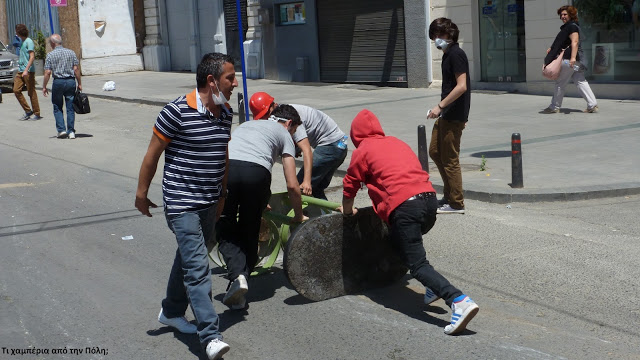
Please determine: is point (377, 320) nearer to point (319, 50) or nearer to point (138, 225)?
point (138, 225)

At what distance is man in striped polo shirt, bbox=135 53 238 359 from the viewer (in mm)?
4812

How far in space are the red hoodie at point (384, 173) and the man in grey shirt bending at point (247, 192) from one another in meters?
0.45

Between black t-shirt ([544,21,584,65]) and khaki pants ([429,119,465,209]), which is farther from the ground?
black t-shirt ([544,21,584,65])

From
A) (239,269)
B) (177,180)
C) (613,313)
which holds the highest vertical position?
(177,180)

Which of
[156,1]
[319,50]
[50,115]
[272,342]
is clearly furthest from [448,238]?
[156,1]

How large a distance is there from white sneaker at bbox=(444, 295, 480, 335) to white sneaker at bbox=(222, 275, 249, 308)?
Result: 4.37 ft

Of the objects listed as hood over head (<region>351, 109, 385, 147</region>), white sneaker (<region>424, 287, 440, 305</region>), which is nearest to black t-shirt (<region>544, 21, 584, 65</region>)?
hood over head (<region>351, 109, 385, 147</region>)

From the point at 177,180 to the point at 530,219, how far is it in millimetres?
4307

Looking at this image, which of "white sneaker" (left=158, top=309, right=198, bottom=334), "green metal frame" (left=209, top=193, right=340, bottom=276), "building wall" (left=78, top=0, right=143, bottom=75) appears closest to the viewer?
"white sneaker" (left=158, top=309, right=198, bottom=334)

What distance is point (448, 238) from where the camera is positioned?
751 centimetres

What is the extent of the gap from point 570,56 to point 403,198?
33.0 ft

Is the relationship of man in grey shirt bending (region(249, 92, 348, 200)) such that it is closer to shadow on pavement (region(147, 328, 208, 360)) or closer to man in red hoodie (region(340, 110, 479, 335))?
man in red hoodie (region(340, 110, 479, 335))

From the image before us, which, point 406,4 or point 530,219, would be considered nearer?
point 530,219

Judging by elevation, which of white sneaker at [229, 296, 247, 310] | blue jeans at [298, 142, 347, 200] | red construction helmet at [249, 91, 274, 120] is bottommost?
white sneaker at [229, 296, 247, 310]
